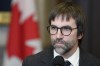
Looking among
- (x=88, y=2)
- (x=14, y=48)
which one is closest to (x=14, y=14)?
(x=14, y=48)

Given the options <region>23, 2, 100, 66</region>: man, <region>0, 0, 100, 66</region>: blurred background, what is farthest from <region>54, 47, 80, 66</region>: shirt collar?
<region>0, 0, 100, 66</region>: blurred background

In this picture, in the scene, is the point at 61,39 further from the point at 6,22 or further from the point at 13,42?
the point at 6,22

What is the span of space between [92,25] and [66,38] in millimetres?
1454

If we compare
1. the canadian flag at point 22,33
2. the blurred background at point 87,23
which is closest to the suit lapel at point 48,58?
the canadian flag at point 22,33

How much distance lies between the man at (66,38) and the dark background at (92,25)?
1.21m

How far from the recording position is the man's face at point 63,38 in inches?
70.8

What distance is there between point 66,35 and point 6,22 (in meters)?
1.48

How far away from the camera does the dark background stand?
3211 millimetres

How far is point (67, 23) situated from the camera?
1.85m

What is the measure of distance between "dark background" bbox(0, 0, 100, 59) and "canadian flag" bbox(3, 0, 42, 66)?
0.43 metres

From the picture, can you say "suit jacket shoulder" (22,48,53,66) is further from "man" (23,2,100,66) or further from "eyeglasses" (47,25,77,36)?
"eyeglasses" (47,25,77,36)

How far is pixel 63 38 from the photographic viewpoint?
1818 mm

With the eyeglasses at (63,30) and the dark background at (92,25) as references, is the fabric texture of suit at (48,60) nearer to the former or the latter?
the eyeglasses at (63,30)

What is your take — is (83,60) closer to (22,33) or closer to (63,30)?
(63,30)
